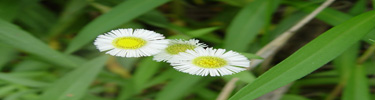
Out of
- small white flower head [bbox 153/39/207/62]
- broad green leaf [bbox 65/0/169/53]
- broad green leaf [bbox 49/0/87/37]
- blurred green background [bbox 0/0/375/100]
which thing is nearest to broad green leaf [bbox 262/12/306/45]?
blurred green background [bbox 0/0/375/100]

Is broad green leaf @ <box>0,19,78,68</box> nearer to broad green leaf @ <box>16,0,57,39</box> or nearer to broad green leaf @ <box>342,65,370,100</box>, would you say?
broad green leaf @ <box>16,0,57,39</box>

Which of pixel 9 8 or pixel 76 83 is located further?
pixel 9 8

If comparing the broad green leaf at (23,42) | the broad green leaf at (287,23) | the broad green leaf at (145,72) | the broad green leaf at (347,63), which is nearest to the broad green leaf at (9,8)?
the broad green leaf at (23,42)

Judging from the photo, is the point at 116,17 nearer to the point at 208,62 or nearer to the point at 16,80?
the point at 16,80

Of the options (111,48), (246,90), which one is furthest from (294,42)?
(111,48)

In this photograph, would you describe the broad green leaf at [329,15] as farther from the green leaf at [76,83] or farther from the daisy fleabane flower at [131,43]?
the daisy fleabane flower at [131,43]

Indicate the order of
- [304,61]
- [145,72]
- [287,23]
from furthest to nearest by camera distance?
1. [287,23]
2. [145,72]
3. [304,61]

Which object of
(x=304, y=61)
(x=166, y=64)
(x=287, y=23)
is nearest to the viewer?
(x=304, y=61)

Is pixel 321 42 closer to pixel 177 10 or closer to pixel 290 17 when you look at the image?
pixel 290 17

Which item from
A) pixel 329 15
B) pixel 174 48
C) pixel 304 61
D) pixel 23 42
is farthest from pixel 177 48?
pixel 329 15
